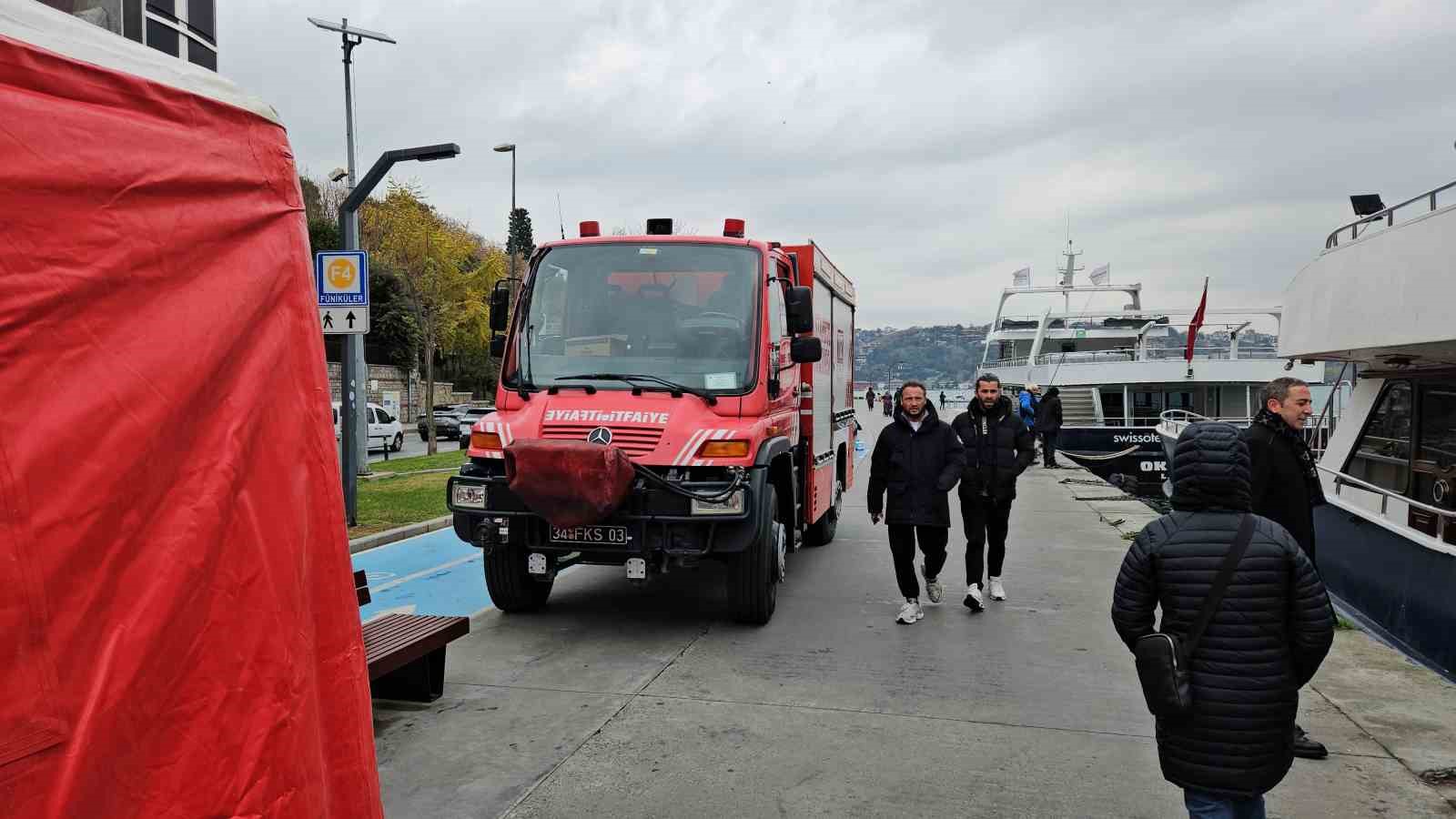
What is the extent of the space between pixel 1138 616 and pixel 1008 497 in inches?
194

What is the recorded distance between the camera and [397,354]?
157 ft

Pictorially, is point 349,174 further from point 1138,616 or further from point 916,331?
point 916,331

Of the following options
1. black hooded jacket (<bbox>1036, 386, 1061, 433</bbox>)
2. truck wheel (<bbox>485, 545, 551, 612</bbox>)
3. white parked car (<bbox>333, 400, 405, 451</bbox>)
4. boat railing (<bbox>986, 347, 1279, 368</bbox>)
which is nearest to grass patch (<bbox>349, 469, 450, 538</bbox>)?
truck wheel (<bbox>485, 545, 551, 612</bbox>)

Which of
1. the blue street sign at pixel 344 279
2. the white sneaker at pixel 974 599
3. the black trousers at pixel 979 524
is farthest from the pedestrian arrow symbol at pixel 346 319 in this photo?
the white sneaker at pixel 974 599

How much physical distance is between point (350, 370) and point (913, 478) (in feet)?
28.0

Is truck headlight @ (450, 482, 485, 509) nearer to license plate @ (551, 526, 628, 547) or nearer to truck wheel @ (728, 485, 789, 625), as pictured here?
license plate @ (551, 526, 628, 547)

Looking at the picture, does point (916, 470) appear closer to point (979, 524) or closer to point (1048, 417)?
point (979, 524)

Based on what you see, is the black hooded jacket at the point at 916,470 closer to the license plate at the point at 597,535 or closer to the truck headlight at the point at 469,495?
the license plate at the point at 597,535

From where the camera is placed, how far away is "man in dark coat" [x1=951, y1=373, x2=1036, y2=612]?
26.6ft

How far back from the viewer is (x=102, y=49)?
1.81 m

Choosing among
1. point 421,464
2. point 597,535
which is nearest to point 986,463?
point 597,535

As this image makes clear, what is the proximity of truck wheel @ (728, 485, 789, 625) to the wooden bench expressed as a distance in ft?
7.00

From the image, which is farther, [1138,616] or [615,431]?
[615,431]

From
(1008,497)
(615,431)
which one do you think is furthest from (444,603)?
(1008,497)
